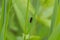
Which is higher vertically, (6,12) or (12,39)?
(6,12)

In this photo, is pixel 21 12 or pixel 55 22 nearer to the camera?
pixel 55 22

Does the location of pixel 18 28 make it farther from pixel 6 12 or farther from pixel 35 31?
pixel 6 12

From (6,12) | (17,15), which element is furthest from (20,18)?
(6,12)

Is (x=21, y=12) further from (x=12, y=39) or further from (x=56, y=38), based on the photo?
(x=56, y=38)

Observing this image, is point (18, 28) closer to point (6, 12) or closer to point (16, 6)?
point (16, 6)

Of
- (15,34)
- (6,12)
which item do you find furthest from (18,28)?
(6,12)

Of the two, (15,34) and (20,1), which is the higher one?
(20,1)

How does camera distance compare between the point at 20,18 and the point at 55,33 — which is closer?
the point at 55,33
